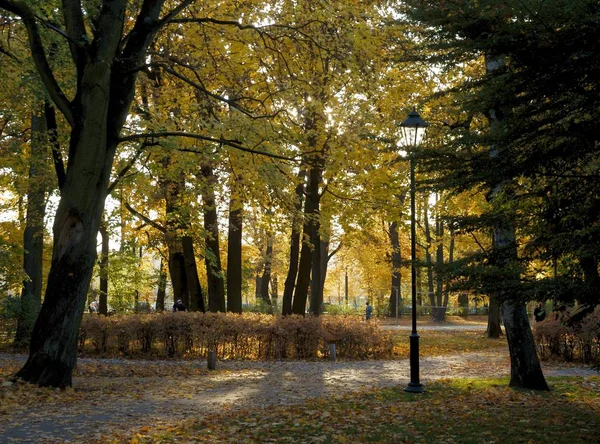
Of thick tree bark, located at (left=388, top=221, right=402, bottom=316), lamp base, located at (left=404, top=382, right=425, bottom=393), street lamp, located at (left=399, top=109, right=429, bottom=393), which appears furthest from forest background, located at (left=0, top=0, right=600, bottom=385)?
thick tree bark, located at (left=388, top=221, right=402, bottom=316)

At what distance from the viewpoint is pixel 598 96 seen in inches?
234

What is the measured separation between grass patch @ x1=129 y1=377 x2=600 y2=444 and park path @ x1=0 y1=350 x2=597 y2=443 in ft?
2.74

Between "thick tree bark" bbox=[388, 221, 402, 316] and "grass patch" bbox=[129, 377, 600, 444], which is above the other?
"thick tree bark" bbox=[388, 221, 402, 316]

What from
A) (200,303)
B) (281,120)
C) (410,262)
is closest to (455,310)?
(200,303)

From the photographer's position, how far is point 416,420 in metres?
8.30

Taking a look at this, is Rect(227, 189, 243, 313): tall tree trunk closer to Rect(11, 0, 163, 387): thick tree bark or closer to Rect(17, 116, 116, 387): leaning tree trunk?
Rect(11, 0, 163, 387): thick tree bark

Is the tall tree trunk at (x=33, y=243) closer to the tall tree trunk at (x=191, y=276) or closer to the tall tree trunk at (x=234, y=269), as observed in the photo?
the tall tree trunk at (x=191, y=276)

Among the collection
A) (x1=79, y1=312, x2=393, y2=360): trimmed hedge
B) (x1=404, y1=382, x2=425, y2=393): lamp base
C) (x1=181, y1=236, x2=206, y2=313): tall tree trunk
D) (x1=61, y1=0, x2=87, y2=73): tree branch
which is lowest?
(x1=404, y1=382, x2=425, y2=393): lamp base

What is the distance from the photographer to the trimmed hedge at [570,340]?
16.3m

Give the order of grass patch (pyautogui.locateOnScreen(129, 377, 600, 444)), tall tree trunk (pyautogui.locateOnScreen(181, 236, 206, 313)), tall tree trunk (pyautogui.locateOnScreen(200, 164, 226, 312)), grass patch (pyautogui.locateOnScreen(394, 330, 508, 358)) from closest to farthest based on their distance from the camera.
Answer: grass patch (pyautogui.locateOnScreen(129, 377, 600, 444))
tall tree trunk (pyautogui.locateOnScreen(200, 164, 226, 312))
grass patch (pyautogui.locateOnScreen(394, 330, 508, 358))
tall tree trunk (pyautogui.locateOnScreen(181, 236, 206, 313))

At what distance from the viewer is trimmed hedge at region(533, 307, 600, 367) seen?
16328 millimetres

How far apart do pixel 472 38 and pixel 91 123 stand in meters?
6.97

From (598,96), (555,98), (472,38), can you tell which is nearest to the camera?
(598,96)

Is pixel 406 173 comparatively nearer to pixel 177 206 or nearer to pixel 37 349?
pixel 177 206
